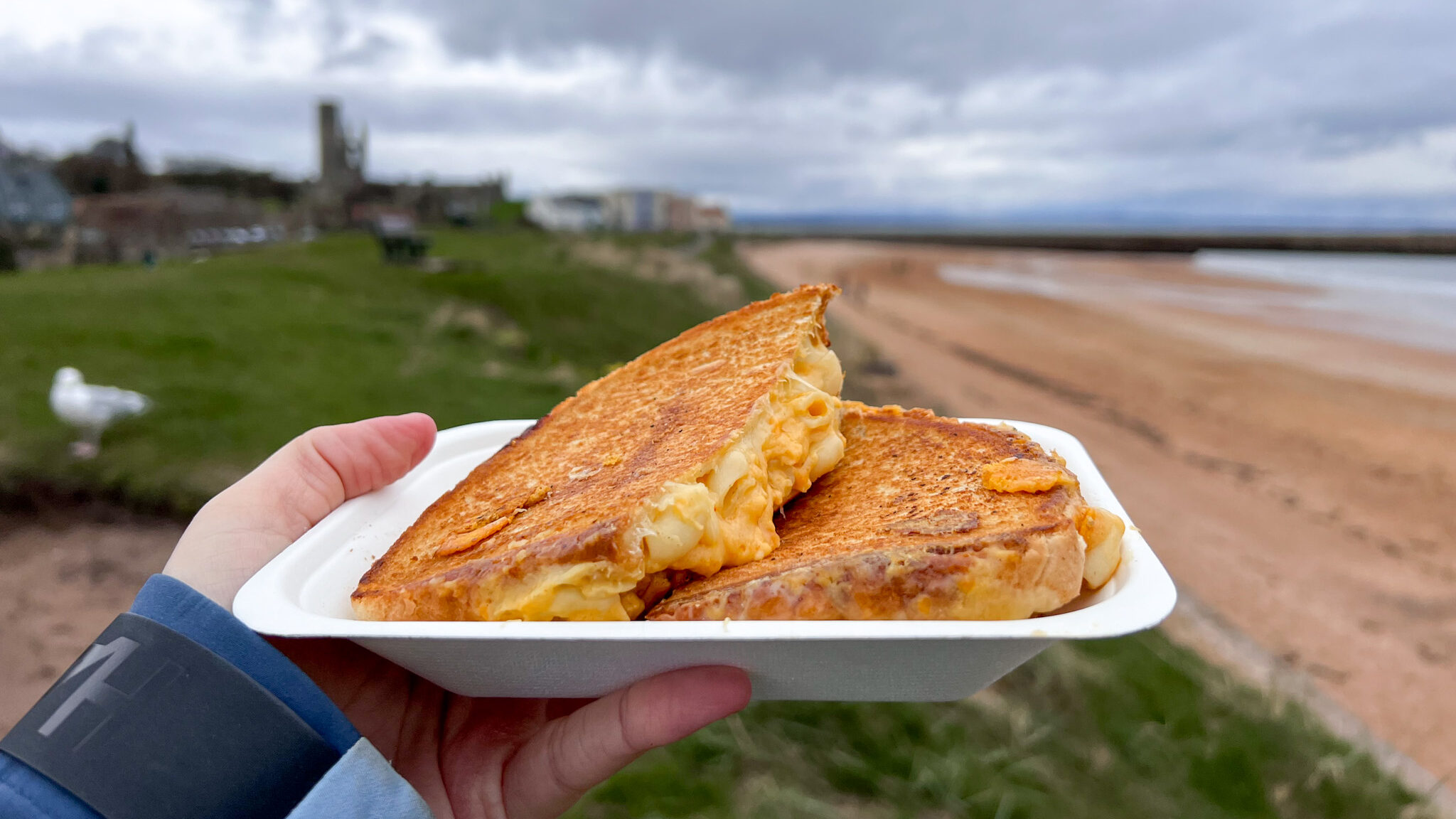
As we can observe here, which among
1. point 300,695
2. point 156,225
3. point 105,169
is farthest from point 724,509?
point 105,169

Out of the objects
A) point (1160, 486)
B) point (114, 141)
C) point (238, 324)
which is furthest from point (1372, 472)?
point (114, 141)

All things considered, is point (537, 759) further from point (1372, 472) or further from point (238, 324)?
point (1372, 472)

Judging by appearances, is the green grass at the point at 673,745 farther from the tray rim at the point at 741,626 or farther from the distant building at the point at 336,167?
the distant building at the point at 336,167

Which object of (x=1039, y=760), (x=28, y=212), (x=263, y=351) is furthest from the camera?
(x=28, y=212)

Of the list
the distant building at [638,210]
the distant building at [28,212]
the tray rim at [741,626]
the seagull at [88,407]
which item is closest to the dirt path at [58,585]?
the seagull at [88,407]

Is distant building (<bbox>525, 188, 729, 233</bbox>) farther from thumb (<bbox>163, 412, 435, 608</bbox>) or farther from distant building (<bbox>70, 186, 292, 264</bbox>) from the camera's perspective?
thumb (<bbox>163, 412, 435, 608</bbox>)

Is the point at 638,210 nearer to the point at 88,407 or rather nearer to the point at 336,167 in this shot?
the point at 336,167
